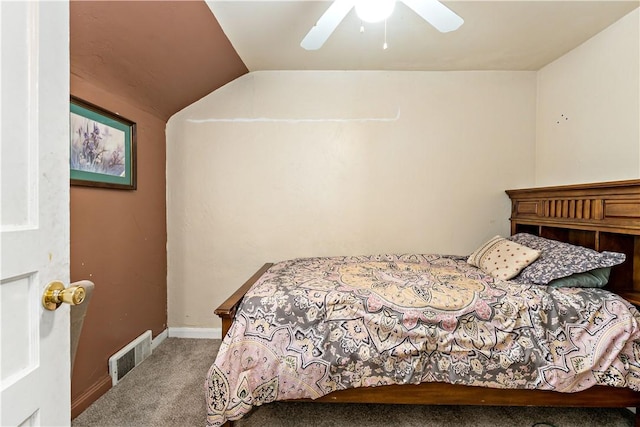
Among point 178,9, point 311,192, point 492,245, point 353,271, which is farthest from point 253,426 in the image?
point 178,9

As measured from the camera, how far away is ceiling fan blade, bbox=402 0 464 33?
1.38 m

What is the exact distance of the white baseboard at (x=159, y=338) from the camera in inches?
103

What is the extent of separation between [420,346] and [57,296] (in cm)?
149

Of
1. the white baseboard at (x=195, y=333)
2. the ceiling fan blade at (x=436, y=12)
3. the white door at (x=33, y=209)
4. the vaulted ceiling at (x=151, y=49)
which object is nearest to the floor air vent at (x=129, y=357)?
the white baseboard at (x=195, y=333)

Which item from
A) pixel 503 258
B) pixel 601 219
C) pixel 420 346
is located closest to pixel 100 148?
pixel 420 346

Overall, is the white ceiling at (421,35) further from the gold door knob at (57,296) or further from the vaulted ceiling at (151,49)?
the gold door knob at (57,296)

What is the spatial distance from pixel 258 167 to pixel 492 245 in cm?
204

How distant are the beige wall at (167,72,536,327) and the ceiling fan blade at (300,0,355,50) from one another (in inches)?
46.2

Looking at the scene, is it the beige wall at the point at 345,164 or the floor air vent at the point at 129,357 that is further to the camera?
the beige wall at the point at 345,164

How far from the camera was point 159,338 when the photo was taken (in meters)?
2.72

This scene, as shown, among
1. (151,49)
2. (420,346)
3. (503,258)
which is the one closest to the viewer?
(420,346)

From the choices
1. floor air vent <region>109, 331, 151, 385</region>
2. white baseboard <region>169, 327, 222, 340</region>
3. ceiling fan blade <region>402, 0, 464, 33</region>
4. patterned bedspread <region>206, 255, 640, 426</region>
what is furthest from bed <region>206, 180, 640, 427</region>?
white baseboard <region>169, 327, 222, 340</region>

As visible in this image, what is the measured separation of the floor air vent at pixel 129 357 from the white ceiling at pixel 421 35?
2335mm

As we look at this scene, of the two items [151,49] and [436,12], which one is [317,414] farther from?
[151,49]
